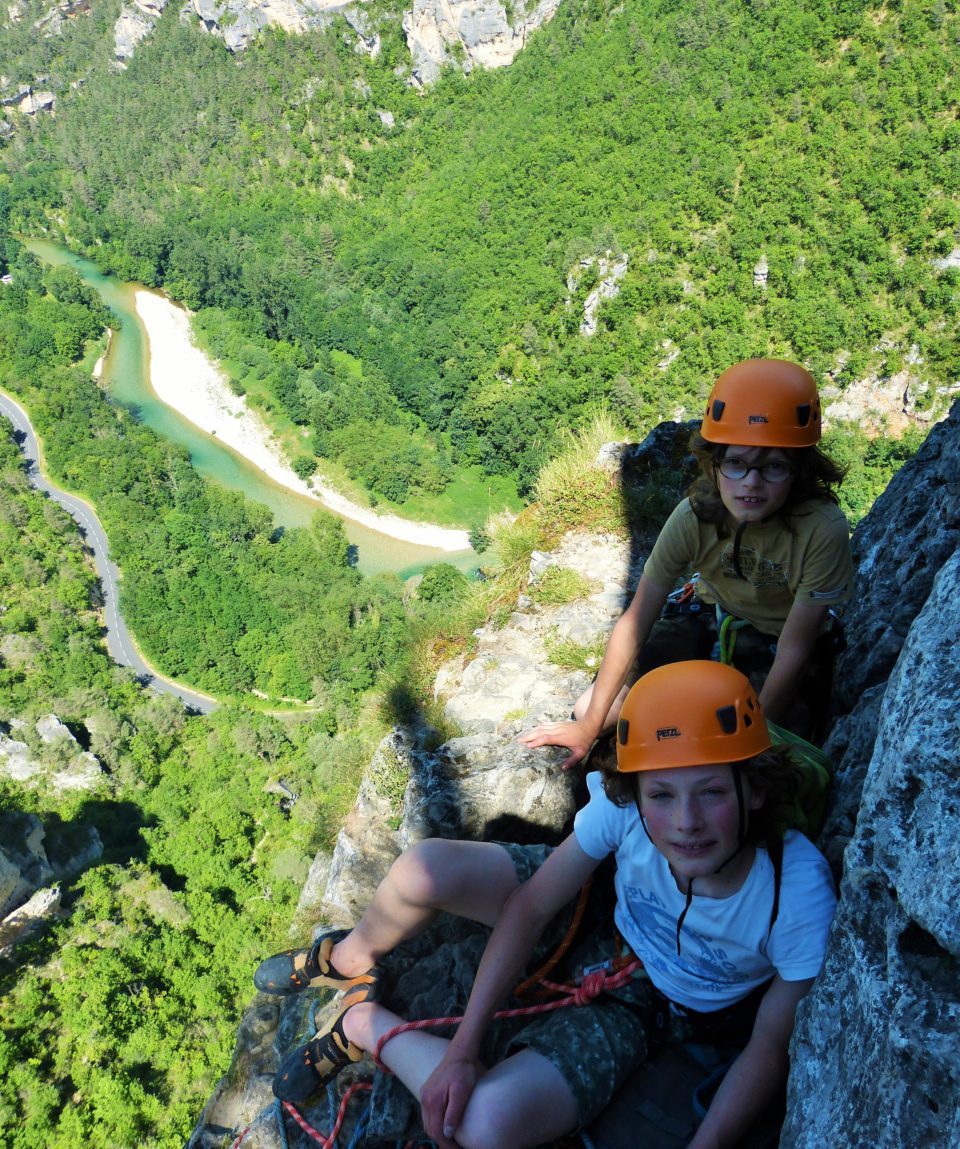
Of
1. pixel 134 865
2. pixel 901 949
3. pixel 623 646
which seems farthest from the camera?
pixel 134 865

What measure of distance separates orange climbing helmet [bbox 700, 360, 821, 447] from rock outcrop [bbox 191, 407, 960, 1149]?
1.73 feet

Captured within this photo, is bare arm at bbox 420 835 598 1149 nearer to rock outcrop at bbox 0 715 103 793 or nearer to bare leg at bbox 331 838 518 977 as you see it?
bare leg at bbox 331 838 518 977

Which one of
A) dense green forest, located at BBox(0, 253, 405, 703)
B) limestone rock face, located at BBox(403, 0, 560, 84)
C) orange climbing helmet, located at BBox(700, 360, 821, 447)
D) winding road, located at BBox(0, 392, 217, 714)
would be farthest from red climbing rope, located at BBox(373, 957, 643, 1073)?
limestone rock face, located at BBox(403, 0, 560, 84)

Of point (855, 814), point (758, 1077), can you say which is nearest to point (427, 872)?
point (758, 1077)

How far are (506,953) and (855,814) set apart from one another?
45.2 inches

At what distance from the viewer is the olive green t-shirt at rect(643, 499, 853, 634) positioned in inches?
106

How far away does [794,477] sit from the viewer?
272 centimetres

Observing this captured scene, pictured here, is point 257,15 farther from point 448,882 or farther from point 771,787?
point 771,787

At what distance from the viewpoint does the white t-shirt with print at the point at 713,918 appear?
1946 mm

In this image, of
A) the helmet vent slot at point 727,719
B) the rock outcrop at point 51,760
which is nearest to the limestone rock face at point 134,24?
the rock outcrop at point 51,760

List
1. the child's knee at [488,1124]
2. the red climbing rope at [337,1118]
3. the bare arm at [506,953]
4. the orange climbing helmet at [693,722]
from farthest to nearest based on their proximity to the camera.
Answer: the red climbing rope at [337,1118] → the bare arm at [506,953] → the child's knee at [488,1124] → the orange climbing helmet at [693,722]

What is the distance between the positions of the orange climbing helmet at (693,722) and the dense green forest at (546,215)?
106 feet

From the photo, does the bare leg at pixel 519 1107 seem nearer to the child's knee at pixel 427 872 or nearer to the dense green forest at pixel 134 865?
the child's knee at pixel 427 872

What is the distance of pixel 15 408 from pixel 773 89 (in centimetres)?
5850
